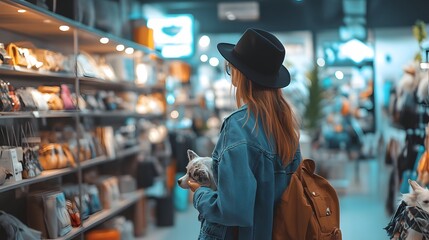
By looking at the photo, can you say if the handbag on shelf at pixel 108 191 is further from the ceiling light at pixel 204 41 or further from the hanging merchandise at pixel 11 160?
the ceiling light at pixel 204 41

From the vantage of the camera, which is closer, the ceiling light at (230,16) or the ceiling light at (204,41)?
the ceiling light at (230,16)

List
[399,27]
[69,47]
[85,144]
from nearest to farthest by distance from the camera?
[69,47] < [85,144] < [399,27]

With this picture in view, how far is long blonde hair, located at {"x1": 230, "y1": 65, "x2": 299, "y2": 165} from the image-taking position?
2.23m

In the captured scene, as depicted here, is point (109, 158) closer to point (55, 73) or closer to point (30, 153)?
point (55, 73)

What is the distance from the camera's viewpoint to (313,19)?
890 centimetres

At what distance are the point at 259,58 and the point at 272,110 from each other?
231 millimetres

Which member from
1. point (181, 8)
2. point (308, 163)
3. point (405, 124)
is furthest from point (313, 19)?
point (308, 163)

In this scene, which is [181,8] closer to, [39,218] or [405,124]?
[405,124]

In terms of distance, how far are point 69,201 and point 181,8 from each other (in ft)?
17.8

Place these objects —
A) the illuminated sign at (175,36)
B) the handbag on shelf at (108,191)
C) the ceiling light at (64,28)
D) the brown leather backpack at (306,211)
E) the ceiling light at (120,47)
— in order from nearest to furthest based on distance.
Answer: the brown leather backpack at (306,211), the ceiling light at (64,28), the handbag on shelf at (108,191), the ceiling light at (120,47), the illuminated sign at (175,36)

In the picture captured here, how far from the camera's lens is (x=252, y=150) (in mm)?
2166

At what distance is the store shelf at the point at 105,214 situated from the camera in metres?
4.04

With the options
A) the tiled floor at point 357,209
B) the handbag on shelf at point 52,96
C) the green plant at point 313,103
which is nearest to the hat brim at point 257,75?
the handbag on shelf at point 52,96

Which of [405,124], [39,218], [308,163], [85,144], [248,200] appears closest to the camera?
[248,200]
